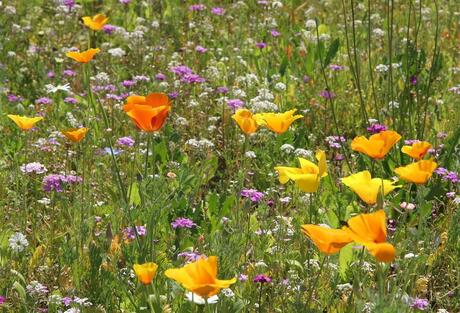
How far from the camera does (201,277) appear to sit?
1.74 m

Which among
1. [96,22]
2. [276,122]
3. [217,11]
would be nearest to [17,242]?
[276,122]

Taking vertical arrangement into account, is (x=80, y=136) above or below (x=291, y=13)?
above

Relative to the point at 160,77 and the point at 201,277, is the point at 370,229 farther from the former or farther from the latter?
the point at 160,77

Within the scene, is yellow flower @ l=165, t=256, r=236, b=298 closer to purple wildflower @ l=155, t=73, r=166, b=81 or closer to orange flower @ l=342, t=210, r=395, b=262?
orange flower @ l=342, t=210, r=395, b=262

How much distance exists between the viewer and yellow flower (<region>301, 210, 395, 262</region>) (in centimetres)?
172

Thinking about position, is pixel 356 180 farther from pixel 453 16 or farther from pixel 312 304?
pixel 453 16

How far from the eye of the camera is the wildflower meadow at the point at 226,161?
2.35m

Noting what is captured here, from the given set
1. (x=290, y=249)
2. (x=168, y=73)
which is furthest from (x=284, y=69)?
(x=290, y=249)

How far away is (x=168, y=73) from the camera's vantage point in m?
4.58

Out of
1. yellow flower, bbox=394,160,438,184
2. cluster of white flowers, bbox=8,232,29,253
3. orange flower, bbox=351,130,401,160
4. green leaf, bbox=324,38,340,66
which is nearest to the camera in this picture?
yellow flower, bbox=394,160,438,184

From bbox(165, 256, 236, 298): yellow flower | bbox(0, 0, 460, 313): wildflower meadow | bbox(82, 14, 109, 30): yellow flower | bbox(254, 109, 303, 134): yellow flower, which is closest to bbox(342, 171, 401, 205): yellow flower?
bbox(0, 0, 460, 313): wildflower meadow

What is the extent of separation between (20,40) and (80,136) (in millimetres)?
2633

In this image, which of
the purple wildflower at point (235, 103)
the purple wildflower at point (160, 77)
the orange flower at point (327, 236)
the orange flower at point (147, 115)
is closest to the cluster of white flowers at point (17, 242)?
the orange flower at point (147, 115)

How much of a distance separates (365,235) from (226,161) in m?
1.85
